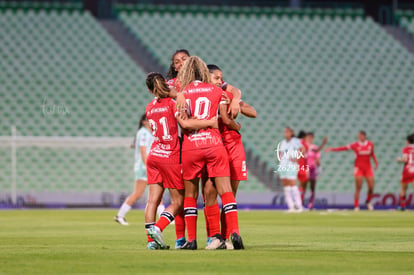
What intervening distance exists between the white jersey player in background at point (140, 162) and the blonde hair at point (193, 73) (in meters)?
6.74

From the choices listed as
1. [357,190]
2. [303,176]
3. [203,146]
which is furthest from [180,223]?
[357,190]

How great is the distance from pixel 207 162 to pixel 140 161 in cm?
774

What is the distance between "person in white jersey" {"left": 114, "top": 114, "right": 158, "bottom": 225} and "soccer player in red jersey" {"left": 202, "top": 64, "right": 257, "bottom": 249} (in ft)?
21.0

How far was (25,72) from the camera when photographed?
29125 mm

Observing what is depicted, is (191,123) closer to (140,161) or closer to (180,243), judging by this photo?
(180,243)

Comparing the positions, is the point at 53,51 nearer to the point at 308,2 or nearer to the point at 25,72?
the point at 25,72

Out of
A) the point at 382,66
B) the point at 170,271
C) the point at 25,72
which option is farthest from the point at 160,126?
the point at 382,66

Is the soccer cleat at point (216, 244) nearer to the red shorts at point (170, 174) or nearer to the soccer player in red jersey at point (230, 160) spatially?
the soccer player in red jersey at point (230, 160)

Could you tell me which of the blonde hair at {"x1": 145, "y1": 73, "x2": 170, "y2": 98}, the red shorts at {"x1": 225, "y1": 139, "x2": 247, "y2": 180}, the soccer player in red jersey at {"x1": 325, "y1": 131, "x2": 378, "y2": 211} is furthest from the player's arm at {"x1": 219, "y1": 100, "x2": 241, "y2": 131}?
the soccer player in red jersey at {"x1": 325, "y1": 131, "x2": 378, "y2": 211}

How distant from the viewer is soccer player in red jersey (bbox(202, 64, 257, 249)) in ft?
31.4

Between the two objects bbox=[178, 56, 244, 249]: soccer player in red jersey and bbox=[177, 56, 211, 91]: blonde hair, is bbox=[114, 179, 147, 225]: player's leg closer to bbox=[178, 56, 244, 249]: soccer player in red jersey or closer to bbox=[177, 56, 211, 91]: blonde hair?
bbox=[178, 56, 244, 249]: soccer player in red jersey

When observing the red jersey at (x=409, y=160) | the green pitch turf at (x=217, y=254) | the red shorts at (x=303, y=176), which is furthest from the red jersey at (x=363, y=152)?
the green pitch turf at (x=217, y=254)

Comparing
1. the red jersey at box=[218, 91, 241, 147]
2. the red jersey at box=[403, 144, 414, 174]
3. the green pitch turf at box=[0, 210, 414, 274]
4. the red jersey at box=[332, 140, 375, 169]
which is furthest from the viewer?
the red jersey at box=[332, 140, 375, 169]

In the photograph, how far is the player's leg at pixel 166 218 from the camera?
9.38 m
